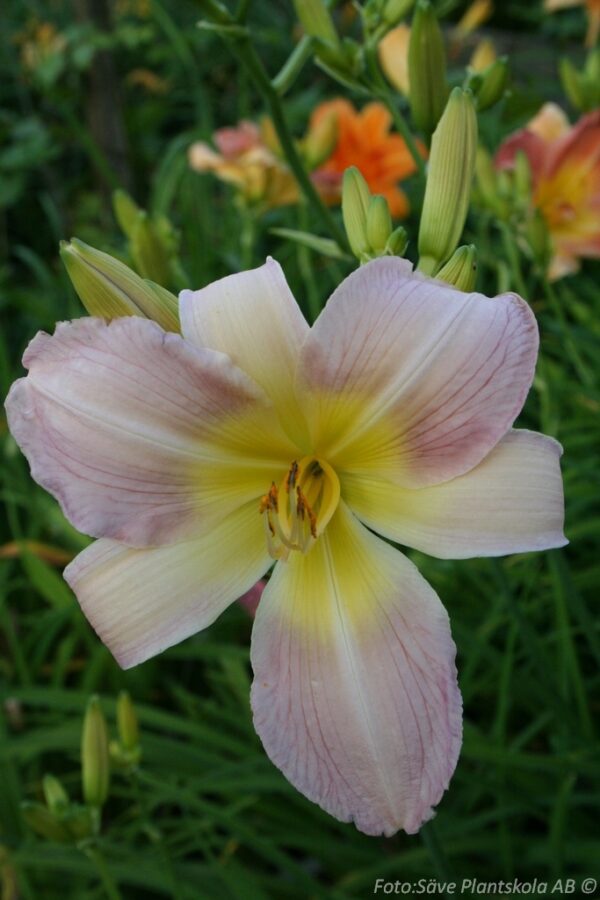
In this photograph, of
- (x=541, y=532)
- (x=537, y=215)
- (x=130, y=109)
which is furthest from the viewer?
(x=130, y=109)

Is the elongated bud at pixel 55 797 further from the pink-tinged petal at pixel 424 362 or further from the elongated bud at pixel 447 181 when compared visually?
the elongated bud at pixel 447 181

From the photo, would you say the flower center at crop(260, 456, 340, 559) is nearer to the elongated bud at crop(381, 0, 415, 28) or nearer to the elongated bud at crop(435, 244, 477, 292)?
the elongated bud at crop(435, 244, 477, 292)

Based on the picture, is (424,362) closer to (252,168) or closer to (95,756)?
(95,756)

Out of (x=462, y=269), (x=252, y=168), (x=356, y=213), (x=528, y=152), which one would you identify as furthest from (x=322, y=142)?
(x=462, y=269)

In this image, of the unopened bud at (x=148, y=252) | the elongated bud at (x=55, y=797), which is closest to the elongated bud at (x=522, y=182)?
the unopened bud at (x=148, y=252)

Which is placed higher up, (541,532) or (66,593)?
(541,532)

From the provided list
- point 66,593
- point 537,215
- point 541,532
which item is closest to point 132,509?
point 541,532

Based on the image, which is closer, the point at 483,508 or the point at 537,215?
the point at 483,508

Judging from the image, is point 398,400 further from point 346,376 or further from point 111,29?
point 111,29

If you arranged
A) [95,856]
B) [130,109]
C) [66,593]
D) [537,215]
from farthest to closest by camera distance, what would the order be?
[130,109]
[66,593]
[537,215]
[95,856]
